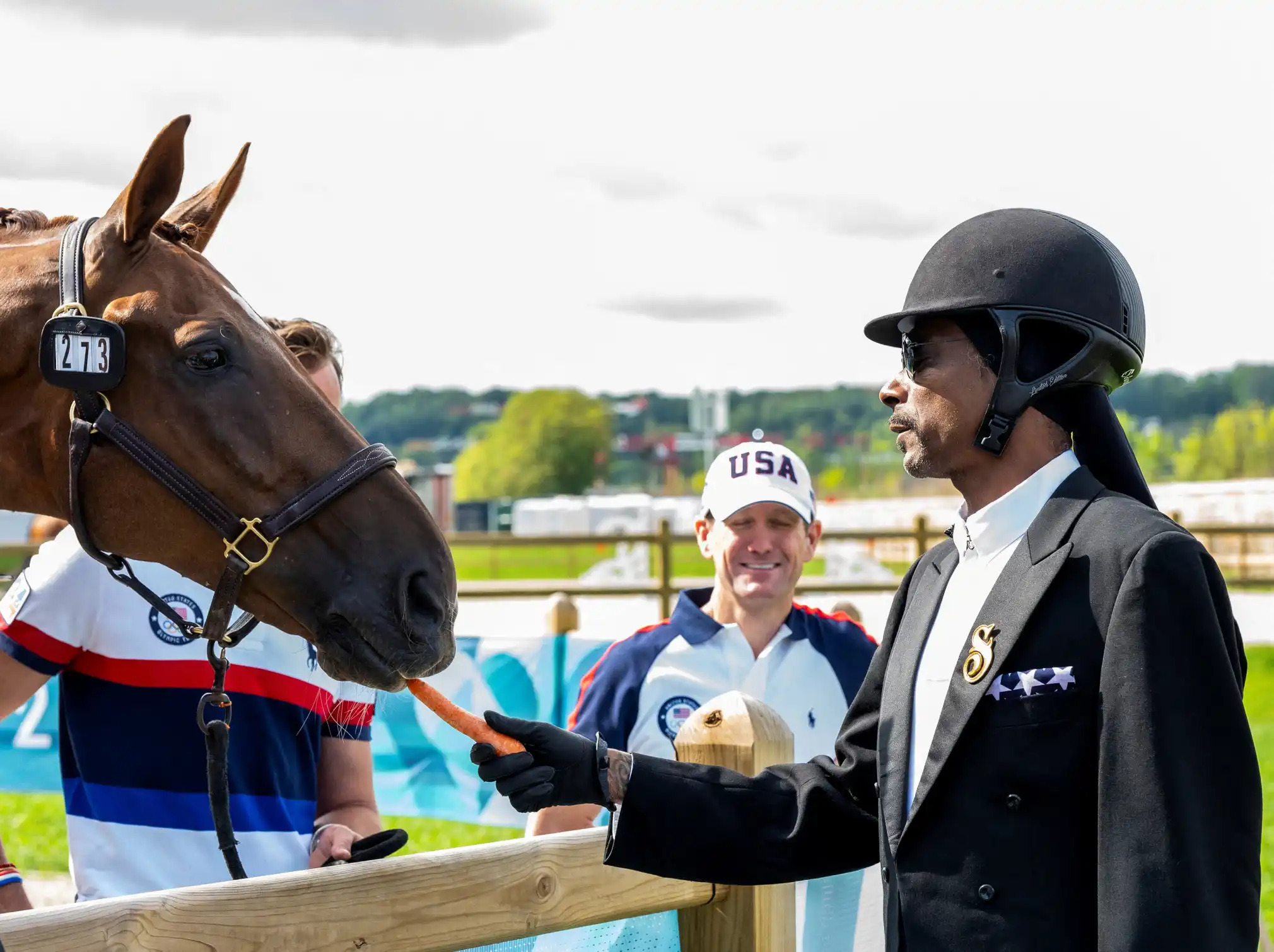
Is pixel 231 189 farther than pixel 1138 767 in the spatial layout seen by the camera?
Yes

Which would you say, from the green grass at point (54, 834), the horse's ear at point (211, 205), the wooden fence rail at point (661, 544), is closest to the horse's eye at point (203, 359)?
the horse's ear at point (211, 205)

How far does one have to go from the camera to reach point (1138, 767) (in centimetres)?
154

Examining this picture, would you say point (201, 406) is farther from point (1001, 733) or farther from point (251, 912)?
point (1001, 733)

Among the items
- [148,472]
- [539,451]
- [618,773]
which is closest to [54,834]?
[148,472]

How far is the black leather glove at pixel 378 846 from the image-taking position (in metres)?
1.97

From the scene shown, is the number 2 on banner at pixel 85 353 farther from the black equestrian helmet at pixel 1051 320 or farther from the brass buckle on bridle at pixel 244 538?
the black equestrian helmet at pixel 1051 320

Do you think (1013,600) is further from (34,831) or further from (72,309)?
(34,831)

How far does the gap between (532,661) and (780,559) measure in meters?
2.75

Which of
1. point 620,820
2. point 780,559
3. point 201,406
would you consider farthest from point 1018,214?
point 780,559

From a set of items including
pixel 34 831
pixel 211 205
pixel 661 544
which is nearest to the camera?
pixel 211 205

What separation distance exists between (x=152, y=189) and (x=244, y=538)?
0.64m

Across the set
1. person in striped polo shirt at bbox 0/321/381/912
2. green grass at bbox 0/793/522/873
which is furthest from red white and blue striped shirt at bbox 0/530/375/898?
green grass at bbox 0/793/522/873

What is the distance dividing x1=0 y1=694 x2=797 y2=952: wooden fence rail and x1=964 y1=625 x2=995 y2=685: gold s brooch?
706 millimetres

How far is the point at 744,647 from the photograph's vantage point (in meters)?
3.69
